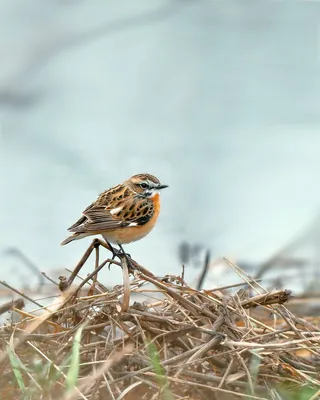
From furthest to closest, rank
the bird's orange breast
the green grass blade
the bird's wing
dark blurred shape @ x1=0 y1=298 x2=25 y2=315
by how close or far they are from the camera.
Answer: the bird's orange breast → the bird's wing → dark blurred shape @ x1=0 y1=298 x2=25 y2=315 → the green grass blade

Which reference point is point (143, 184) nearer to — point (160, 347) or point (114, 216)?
point (114, 216)

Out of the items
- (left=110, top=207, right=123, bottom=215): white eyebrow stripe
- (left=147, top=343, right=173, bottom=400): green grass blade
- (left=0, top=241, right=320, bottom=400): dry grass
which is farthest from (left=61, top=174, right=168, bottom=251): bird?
(left=147, top=343, right=173, bottom=400): green grass blade

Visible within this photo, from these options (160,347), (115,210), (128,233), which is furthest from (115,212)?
(160,347)

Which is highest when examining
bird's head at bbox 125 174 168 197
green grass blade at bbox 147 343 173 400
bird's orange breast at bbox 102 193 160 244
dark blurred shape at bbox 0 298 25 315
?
bird's head at bbox 125 174 168 197

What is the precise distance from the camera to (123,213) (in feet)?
17.1

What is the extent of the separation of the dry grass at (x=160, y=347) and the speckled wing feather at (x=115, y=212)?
0.85 metres

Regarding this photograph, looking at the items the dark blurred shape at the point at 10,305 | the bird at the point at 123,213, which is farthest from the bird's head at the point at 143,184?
the dark blurred shape at the point at 10,305

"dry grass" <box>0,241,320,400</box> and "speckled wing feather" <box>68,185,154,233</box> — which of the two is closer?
"dry grass" <box>0,241,320,400</box>

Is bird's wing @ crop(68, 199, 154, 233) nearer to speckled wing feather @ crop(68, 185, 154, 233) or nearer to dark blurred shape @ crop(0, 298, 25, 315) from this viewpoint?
speckled wing feather @ crop(68, 185, 154, 233)

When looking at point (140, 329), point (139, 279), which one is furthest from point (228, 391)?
point (139, 279)

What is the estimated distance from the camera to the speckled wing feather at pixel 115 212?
4.86m

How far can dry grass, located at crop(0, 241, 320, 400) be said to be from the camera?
3.49 metres

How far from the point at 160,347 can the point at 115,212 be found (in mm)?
1490

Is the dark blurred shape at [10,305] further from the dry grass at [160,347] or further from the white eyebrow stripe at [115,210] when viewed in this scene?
the white eyebrow stripe at [115,210]
